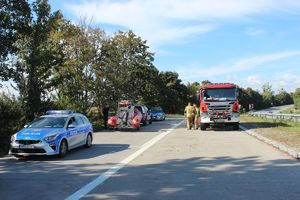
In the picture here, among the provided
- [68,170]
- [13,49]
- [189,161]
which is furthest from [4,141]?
[189,161]

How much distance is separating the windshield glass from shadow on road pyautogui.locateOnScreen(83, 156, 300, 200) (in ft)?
46.9

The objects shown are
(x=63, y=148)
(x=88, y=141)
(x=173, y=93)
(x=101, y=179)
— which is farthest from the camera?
(x=173, y=93)

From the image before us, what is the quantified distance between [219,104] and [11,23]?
44.4 ft

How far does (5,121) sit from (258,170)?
14034mm

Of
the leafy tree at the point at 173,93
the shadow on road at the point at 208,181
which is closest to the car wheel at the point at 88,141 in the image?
the shadow on road at the point at 208,181

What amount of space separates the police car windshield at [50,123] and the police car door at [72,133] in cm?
26

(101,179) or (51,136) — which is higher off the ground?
(51,136)

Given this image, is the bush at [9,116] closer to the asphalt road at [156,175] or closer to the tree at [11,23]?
the tree at [11,23]

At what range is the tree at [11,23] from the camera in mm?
18812

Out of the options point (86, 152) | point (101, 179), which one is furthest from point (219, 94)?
point (101, 179)

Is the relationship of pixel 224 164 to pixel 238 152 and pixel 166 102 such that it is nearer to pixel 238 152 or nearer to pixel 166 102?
pixel 238 152

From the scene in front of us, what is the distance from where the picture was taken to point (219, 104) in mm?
26578

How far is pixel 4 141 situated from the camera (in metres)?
18.2

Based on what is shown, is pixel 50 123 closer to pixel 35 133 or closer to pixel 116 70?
pixel 35 133
